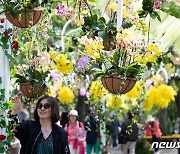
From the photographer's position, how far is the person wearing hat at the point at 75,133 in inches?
439

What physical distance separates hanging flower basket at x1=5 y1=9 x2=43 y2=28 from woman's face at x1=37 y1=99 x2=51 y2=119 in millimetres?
1003

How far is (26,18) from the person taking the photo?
566cm

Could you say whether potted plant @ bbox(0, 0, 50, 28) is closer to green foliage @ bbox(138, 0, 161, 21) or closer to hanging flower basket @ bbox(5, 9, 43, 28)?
hanging flower basket @ bbox(5, 9, 43, 28)

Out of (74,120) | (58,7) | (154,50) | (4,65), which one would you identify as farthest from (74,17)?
(74,120)

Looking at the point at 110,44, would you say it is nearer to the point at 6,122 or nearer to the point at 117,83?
the point at 117,83

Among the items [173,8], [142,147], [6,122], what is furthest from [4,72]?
[142,147]

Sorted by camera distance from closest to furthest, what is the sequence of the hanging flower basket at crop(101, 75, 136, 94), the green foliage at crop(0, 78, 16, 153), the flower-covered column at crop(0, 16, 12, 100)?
the green foliage at crop(0, 78, 16, 153)
the flower-covered column at crop(0, 16, 12, 100)
the hanging flower basket at crop(101, 75, 136, 94)

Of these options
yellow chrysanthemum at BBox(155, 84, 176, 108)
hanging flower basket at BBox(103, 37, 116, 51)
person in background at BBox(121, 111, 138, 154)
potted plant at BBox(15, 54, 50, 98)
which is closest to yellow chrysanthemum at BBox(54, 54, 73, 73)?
potted plant at BBox(15, 54, 50, 98)

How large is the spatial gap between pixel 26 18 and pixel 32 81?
1341 millimetres

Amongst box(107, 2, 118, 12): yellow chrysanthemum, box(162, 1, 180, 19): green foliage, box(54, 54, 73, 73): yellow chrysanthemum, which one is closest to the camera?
box(107, 2, 118, 12): yellow chrysanthemum

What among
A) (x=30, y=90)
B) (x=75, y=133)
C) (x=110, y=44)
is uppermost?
(x=110, y=44)

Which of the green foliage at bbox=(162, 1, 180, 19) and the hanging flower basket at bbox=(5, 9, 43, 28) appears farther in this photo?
the green foliage at bbox=(162, 1, 180, 19)

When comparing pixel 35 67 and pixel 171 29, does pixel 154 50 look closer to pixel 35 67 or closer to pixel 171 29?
pixel 35 67

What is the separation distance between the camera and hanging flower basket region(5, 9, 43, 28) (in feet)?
18.1
